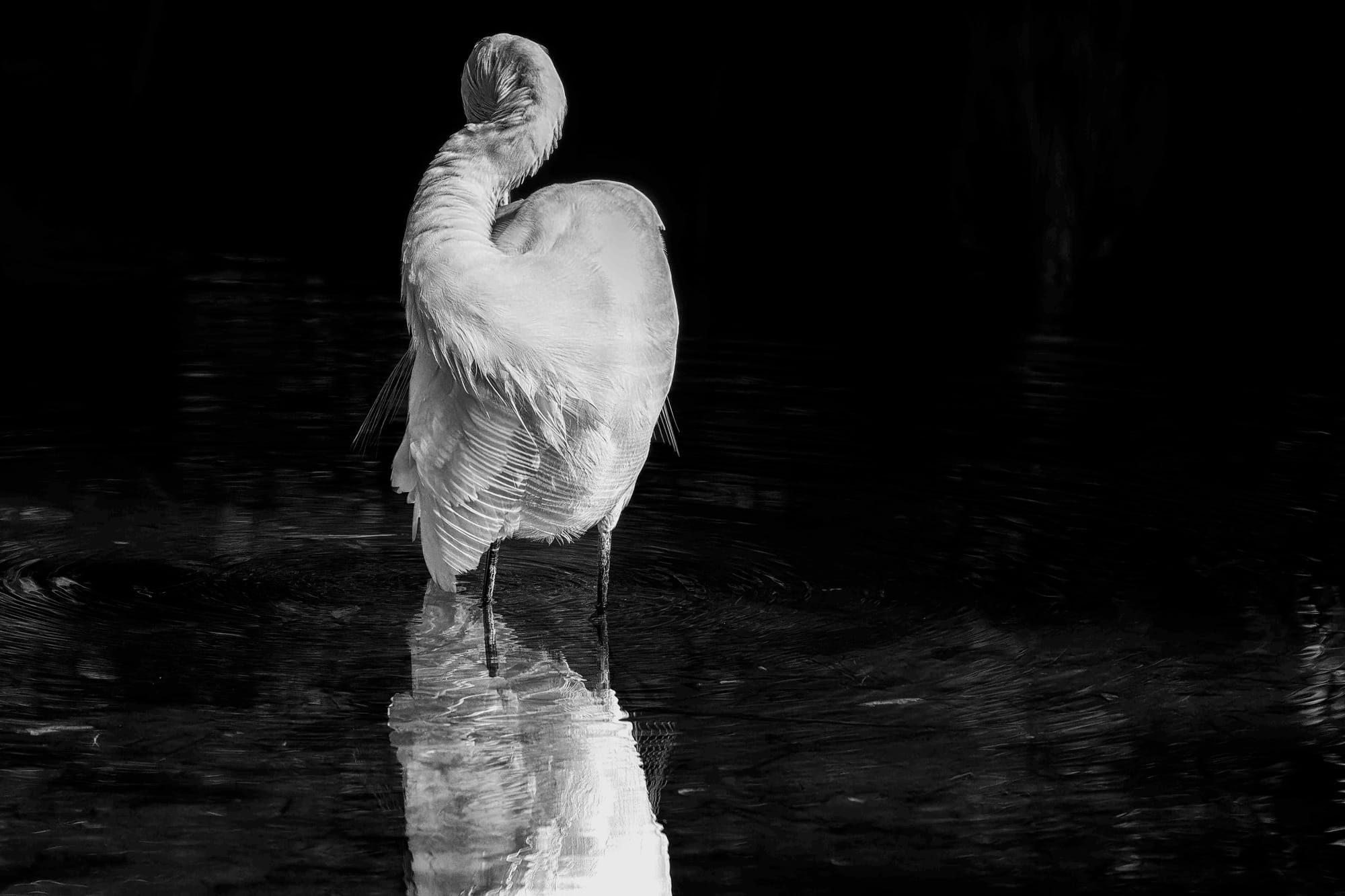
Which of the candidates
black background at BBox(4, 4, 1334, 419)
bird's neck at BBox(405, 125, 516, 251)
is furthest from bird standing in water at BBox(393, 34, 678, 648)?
black background at BBox(4, 4, 1334, 419)

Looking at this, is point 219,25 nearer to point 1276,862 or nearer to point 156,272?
point 156,272

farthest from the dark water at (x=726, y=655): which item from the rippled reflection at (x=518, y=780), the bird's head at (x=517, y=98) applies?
the bird's head at (x=517, y=98)

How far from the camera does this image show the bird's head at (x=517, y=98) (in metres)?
4.93

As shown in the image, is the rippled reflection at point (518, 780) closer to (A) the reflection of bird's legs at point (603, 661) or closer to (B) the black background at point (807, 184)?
(A) the reflection of bird's legs at point (603, 661)

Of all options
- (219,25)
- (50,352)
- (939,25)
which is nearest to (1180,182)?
(939,25)

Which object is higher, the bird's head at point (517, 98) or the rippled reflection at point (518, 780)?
the bird's head at point (517, 98)

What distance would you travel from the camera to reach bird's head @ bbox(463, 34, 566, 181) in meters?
4.93

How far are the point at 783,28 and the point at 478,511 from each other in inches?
398

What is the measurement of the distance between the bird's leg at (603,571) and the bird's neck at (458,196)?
122 cm

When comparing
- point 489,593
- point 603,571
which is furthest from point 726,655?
point 489,593

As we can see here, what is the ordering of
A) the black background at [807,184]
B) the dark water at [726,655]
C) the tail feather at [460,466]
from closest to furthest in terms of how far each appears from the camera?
1. the dark water at [726,655]
2. the tail feather at [460,466]
3. the black background at [807,184]

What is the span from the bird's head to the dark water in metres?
1.39

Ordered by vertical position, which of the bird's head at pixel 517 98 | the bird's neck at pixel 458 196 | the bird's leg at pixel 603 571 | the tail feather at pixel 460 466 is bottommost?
the bird's leg at pixel 603 571

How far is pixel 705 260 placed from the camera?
532 inches
